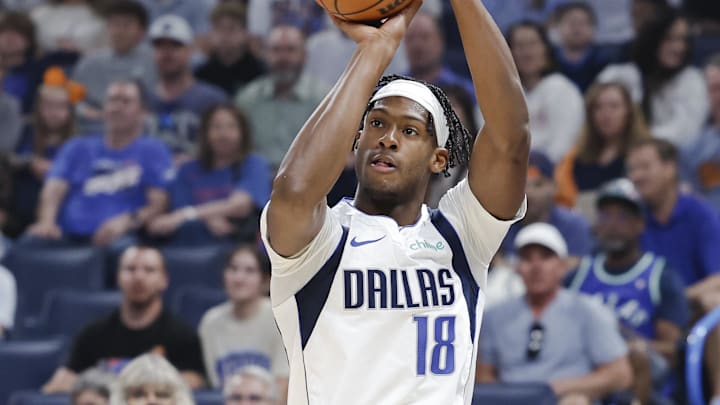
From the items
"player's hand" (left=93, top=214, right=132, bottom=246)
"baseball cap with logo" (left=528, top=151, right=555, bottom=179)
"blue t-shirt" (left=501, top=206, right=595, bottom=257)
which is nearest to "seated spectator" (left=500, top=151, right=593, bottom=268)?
"blue t-shirt" (left=501, top=206, right=595, bottom=257)

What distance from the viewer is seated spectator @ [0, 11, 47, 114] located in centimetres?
1016

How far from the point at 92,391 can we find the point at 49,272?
2249 mm

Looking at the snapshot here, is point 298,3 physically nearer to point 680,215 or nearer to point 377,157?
point 680,215

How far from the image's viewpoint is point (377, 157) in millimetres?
3416

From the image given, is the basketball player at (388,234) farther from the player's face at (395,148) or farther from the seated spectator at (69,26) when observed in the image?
the seated spectator at (69,26)

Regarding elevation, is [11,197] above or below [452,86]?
below

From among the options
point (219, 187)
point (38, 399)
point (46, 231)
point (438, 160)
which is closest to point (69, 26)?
point (46, 231)

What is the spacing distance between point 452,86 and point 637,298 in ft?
6.25

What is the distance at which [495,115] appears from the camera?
3.37m

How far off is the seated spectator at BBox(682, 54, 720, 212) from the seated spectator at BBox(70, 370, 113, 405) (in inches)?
157

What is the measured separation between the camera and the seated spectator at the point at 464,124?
295 inches

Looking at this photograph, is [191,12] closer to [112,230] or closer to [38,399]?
[112,230]

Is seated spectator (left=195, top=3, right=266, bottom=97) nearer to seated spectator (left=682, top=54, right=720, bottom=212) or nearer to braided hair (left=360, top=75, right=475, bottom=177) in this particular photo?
seated spectator (left=682, top=54, right=720, bottom=212)

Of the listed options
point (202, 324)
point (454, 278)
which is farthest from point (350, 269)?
→ point (202, 324)
